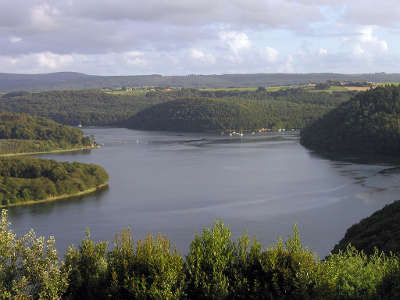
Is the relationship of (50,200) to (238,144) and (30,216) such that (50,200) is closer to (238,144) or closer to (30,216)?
(30,216)

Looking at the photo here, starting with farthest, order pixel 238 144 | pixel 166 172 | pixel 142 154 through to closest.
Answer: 1. pixel 238 144
2. pixel 142 154
3. pixel 166 172

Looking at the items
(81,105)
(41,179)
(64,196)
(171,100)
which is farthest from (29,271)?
(81,105)

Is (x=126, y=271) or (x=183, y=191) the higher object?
(x=126, y=271)

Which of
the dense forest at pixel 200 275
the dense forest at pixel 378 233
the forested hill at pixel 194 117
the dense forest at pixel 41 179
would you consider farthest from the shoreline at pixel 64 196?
the forested hill at pixel 194 117

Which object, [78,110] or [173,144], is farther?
[78,110]

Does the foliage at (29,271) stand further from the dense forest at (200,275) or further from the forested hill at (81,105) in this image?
the forested hill at (81,105)

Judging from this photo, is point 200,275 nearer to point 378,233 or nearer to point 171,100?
point 378,233

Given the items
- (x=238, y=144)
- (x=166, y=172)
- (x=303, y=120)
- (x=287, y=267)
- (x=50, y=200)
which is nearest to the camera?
(x=287, y=267)

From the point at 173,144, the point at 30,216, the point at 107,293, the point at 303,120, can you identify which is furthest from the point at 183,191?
the point at 303,120
